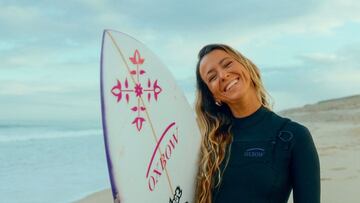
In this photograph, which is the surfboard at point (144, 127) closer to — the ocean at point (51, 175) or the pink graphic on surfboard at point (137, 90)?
the pink graphic on surfboard at point (137, 90)

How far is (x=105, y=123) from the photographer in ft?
5.88

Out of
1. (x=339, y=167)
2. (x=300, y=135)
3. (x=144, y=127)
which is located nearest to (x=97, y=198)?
(x=339, y=167)

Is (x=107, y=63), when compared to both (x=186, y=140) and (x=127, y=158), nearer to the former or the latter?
(x=127, y=158)

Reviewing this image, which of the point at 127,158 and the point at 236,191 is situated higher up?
the point at 127,158

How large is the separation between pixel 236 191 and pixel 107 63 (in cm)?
64

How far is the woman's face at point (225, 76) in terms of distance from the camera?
195 centimetres

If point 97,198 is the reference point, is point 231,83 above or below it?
above

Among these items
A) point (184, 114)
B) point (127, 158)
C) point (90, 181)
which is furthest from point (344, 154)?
point (127, 158)

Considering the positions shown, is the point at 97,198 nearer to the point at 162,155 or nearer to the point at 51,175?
the point at 51,175

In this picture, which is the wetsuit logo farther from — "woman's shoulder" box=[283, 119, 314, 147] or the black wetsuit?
"woman's shoulder" box=[283, 119, 314, 147]

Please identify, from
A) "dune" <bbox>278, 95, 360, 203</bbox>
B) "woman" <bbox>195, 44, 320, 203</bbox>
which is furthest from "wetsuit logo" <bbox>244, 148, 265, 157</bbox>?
"dune" <bbox>278, 95, 360, 203</bbox>

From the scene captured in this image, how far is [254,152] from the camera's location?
190 centimetres

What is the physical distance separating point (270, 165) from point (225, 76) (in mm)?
354

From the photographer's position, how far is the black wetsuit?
1.83 meters
